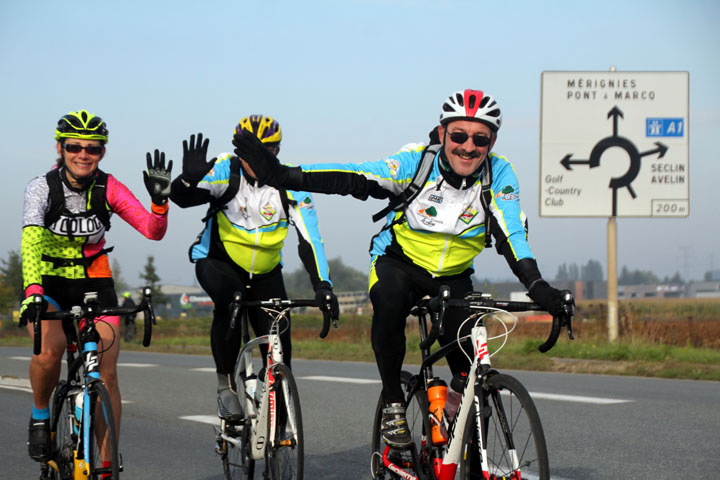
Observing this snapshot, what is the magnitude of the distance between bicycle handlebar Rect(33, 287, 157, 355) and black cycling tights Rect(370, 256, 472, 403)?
1.16 metres

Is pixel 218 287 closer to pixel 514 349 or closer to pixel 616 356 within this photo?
pixel 616 356

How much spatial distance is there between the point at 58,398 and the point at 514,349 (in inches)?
562

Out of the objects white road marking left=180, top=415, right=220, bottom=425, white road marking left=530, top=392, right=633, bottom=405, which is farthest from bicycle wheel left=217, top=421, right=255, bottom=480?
white road marking left=530, top=392, right=633, bottom=405

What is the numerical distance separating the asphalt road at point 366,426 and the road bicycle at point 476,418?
1688 millimetres

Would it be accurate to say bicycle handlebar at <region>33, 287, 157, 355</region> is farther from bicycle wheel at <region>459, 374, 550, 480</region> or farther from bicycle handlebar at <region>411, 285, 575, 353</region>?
bicycle wheel at <region>459, 374, 550, 480</region>

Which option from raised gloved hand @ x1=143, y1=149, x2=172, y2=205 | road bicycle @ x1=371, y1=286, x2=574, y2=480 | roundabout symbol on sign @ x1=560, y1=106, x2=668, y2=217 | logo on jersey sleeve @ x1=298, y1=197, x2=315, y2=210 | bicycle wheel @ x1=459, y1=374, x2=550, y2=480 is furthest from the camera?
roundabout symbol on sign @ x1=560, y1=106, x2=668, y2=217

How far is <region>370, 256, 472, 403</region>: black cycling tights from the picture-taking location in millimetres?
5117

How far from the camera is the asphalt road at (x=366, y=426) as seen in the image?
6961mm

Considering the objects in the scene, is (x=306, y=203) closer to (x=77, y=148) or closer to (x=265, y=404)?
(x=265, y=404)

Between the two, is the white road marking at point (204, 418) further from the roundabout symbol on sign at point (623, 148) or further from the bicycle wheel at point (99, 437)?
the roundabout symbol on sign at point (623, 148)

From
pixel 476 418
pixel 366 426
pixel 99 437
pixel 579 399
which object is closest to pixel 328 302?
pixel 99 437

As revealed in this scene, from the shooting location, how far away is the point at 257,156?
4.63m

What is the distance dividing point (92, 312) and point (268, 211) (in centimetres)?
145

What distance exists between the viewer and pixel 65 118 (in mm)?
5750
